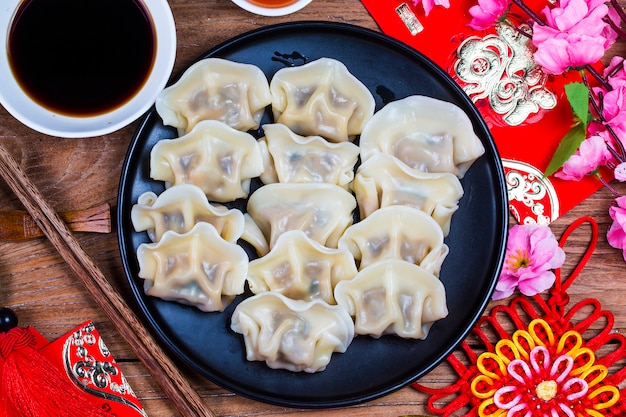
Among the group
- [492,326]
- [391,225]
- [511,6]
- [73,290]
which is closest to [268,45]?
[391,225]

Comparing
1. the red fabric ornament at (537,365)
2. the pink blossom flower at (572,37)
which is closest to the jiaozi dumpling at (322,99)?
the pink blossom flower at (572,37)

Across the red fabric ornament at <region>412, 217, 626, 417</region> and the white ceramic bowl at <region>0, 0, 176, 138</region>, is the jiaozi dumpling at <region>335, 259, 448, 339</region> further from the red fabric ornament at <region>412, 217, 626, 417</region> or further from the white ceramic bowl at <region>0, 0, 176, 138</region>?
the white ceramic bowl at <region>0, 0, 176, 138</region>

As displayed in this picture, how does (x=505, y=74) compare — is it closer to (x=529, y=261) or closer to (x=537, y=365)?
(x=529, y=261)

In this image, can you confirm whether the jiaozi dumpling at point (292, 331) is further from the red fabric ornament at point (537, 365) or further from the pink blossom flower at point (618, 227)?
the pink blossom flower at point (618, 227)

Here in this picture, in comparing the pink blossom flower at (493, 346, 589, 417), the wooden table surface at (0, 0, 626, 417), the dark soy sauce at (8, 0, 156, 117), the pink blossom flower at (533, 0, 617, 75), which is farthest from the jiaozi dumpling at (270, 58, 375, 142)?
the pink blossom flower at (493, 346, 589, 417)

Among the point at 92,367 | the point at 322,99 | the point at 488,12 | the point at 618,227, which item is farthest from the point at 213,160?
the point at 618,227

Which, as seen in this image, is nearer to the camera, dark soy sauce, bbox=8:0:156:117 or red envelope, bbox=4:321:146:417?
dark soy sauce, bbox=8:0:156:117
